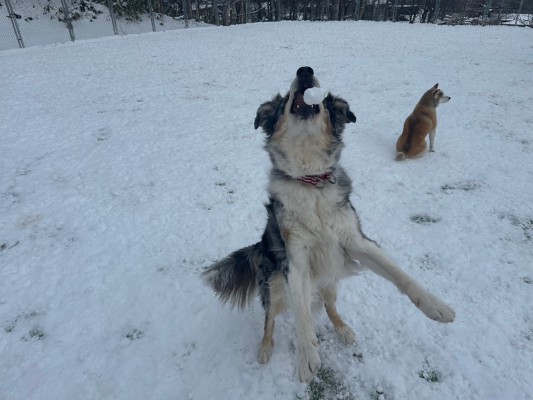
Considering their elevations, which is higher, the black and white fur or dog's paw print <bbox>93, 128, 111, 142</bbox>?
the black and white fur

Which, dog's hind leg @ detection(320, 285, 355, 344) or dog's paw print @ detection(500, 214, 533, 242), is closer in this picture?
dog's hind leg @ detection(320, 285, 355, 344)

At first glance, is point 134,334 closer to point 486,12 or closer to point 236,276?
point 236,276

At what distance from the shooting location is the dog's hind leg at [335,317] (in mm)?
3094

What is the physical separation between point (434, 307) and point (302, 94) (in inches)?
77.3

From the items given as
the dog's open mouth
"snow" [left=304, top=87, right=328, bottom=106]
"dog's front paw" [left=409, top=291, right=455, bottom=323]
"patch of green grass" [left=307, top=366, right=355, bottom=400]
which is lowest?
"patch of green grass" [left=307, top=366, right=355, bottom=400]

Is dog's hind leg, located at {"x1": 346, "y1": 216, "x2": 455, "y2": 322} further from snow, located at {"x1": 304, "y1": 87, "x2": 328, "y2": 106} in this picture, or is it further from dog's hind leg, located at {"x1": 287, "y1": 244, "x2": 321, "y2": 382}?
snow, located at {"x1": 304, "y1": 87, "x2": 328, "y2": 106}

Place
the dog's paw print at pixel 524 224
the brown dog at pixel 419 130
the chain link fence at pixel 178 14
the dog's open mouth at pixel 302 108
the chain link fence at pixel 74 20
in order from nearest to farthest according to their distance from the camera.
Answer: the dog's open mouth at pixel 302 108
the dog's paw print at pixel 524 224
the brown dog at pixel 419 130
the chain link fence at pixel 74 20
the chain link fence at pixel 178 14

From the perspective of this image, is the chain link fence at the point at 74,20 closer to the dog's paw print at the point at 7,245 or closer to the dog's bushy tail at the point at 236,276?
the dog's paw print at the point at 7,245

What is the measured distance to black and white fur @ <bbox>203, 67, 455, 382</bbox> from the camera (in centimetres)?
262

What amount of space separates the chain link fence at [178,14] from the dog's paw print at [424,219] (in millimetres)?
16986

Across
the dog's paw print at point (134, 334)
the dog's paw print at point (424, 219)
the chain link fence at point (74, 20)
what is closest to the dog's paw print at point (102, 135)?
the dog's paw print at point (134, 334)

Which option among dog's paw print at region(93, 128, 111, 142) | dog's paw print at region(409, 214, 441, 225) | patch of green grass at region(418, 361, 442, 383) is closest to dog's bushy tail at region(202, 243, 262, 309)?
patch of green grass at region(418, 361, 442, 383)

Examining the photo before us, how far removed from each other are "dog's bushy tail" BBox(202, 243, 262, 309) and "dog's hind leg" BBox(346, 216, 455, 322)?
86cm

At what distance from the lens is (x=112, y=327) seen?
3283mm
